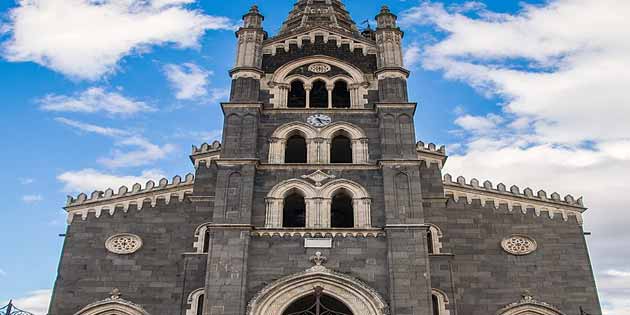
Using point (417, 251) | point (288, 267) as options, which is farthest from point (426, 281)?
point (288, 267)

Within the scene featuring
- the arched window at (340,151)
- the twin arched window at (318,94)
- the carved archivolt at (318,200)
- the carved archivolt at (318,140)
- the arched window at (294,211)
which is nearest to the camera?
the carved archivolt at (318,200)

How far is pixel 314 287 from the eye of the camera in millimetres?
25812

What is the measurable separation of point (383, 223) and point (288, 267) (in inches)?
156

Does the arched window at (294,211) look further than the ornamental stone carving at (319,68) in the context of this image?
No

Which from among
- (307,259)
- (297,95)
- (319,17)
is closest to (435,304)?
(307,259)

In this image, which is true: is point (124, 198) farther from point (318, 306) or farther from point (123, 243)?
point (318, 306)

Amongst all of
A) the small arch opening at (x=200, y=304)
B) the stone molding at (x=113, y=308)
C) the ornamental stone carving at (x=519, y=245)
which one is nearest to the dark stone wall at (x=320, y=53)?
the ornamental stone carving at (x=519, y=245)

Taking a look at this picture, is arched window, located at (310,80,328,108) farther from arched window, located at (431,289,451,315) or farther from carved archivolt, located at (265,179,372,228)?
arched window, located at (431,289,451,315)

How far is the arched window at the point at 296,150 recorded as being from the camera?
31.4 metres

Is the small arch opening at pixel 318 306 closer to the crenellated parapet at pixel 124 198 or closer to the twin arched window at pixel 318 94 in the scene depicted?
the crenellated parapet at pixel 124 198

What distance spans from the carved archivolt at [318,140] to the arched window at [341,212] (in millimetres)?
1581

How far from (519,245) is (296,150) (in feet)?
33.1

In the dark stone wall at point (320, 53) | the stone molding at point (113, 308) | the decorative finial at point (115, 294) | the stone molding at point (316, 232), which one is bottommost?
the stone molding at point (113, 308)

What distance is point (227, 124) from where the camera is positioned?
30547mm
